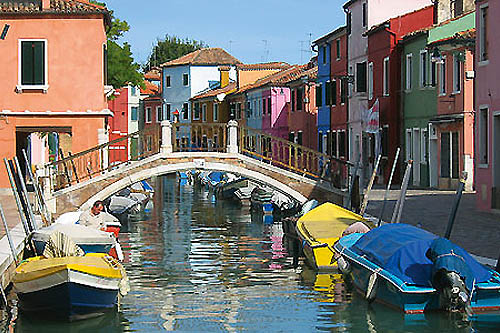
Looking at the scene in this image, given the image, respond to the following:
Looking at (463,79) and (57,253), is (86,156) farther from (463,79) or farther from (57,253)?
(57,253)

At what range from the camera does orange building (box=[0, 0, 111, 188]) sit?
2683 cm

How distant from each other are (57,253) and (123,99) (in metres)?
53.3

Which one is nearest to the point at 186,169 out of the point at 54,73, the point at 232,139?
the point at 232,139

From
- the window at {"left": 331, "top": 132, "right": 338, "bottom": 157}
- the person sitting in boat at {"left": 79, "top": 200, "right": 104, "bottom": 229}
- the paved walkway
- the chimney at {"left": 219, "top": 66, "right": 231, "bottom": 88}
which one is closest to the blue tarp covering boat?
the paved walkway

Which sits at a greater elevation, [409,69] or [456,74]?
[409,69]

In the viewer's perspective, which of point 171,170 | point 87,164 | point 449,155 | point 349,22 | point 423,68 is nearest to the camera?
point 171,170

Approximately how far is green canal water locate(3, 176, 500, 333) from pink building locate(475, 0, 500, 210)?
4.67m

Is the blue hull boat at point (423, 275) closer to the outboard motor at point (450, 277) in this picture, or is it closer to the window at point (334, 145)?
the outboard motor at point (450, 277)

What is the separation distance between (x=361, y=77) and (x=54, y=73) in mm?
12419

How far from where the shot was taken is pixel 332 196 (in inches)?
978

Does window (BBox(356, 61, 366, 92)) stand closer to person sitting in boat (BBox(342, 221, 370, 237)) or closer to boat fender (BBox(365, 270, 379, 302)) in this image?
person sitting in boat (BBox(342, 221, 370, 237))

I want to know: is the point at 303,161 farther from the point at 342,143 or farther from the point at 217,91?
the point at 217,91

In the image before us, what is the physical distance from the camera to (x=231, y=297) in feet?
48.5

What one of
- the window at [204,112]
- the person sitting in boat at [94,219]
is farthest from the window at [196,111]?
the person sitting in boat at [94,219]
